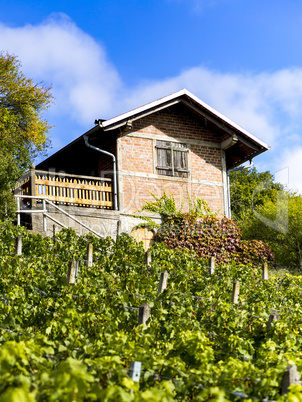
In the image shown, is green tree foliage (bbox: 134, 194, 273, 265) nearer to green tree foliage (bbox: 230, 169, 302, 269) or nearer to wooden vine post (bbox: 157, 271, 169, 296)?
green tree foliage (bbox: 230, 169, 302, 269)

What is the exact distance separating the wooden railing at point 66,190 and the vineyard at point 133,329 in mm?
2889

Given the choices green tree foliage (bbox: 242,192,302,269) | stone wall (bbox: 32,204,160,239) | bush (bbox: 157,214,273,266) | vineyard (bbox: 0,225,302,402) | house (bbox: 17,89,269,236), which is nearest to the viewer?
vineyard (bbox: 0,225,302,402)

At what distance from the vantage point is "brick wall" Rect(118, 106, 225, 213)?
1544 centimetres

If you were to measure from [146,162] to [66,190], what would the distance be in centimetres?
273

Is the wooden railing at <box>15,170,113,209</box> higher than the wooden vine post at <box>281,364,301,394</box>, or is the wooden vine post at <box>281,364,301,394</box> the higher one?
the wooden railing at <box>15,170,113,209</box>

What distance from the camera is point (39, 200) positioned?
46.8ft

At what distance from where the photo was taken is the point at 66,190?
48.2 ft

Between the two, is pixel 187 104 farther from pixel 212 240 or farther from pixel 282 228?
pixel 282 228

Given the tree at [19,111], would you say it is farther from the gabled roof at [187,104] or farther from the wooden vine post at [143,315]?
the wooden vine post at [143,315]

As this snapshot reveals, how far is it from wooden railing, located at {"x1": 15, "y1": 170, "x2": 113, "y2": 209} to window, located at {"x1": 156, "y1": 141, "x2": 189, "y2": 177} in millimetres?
1870

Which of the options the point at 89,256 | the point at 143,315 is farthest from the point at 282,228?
the point at 143,315

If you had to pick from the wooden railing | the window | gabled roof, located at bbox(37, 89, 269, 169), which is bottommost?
the wooden railing

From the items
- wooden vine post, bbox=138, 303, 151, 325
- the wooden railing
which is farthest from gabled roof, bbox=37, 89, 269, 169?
wooden vine post, bbox=138, 303, 151, 325

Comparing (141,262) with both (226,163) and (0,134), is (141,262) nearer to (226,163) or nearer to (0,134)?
(226,163)
